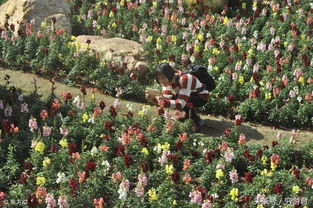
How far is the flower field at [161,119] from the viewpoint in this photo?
290 inches

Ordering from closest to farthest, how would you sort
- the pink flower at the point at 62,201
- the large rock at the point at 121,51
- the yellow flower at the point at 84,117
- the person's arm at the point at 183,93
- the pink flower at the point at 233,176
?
the pink flower at the point at 62,201 < the pink flower at the point at 233,176 < the yellow flower at the point at 84,117 < the person's arm at the point at 183,93 < the large rock at the point at 121,51

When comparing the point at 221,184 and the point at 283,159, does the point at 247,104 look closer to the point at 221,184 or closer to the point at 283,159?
the point at 283,159

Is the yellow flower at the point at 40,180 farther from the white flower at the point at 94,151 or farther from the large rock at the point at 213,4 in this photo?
the large rock at the point at 213,4

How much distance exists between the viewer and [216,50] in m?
11.6

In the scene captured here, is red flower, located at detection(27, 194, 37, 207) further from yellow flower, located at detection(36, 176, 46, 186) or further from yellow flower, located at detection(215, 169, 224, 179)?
yellow flower, located at detection(215, 169, 224, 179)

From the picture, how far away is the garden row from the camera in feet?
33.6

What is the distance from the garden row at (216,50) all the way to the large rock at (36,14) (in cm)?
57

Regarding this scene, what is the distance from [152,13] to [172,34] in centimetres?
138

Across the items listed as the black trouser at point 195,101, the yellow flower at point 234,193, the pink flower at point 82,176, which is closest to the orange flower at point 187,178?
the yellow flower at point 234,193

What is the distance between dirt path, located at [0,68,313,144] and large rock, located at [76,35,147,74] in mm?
954

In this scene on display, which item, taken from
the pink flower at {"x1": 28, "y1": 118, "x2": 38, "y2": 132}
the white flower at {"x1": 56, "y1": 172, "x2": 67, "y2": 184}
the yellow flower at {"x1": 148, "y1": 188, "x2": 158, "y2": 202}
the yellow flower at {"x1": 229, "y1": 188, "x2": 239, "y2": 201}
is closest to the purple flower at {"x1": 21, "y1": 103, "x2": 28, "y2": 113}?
the pink flower at {"x1": 28, "y1": 118, "x2": 38, "y2": 132}

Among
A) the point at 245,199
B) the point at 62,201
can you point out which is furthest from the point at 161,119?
the point at 62,201

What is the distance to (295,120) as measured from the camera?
9.99 m

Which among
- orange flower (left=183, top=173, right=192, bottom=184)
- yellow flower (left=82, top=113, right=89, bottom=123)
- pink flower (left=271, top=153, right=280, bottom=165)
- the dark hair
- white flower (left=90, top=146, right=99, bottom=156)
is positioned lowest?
orange flower (left=183, top=173, right=192, bottom=184)
